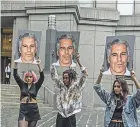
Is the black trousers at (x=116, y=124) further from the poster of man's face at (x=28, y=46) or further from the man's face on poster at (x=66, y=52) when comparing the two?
the poster of man's face at (x=28, y=46)

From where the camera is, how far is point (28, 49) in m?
8.99

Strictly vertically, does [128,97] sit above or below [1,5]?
below

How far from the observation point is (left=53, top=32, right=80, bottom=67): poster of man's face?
8.66 metres

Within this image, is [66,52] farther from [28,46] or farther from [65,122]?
[65,122]

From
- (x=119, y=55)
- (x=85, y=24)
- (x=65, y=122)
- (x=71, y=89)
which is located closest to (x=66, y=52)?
(x=119, y=55)

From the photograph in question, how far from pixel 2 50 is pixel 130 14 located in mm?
10677

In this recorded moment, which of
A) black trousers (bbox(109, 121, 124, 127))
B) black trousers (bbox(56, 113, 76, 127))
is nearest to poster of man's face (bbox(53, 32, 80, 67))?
black trousers (bbox(56, 113, 76, 127))

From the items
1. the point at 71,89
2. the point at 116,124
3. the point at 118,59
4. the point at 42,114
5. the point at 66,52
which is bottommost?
the point at 42,114

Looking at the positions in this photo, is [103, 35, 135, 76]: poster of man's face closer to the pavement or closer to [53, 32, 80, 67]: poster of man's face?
[53, 32, 80, 67]: poster of man's face

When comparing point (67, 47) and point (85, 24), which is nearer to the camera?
point (67, 47)

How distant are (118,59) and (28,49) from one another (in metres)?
2.29

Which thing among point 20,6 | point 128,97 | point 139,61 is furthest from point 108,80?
point 128,97

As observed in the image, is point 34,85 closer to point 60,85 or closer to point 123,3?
point 60,85

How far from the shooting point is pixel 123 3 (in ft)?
96.3
